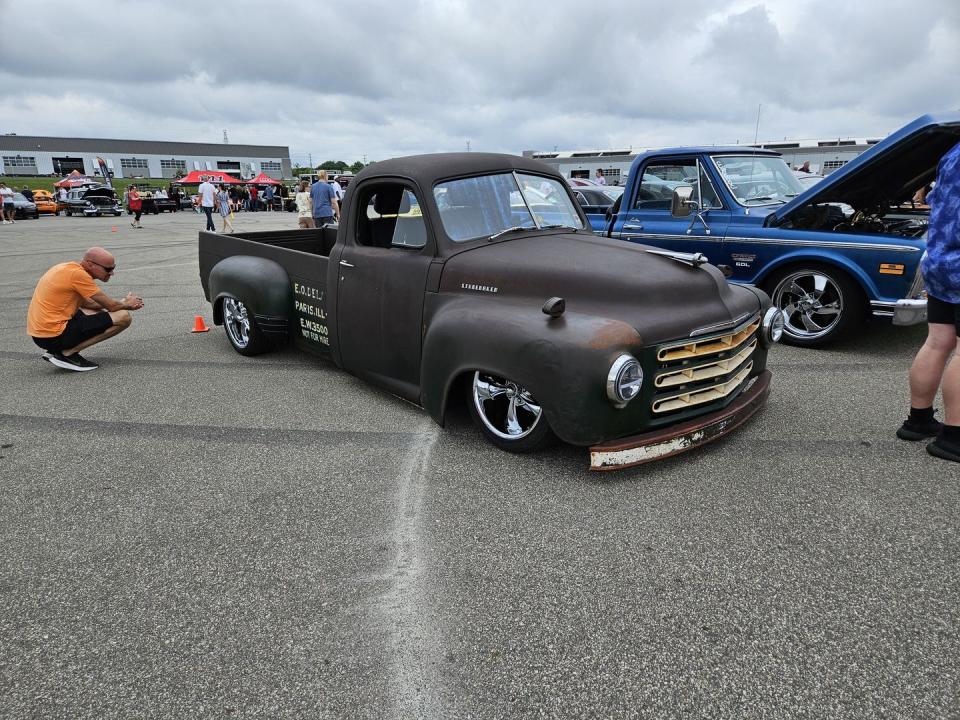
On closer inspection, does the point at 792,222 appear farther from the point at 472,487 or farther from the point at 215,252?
the point at 215,252

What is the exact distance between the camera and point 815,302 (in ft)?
19.4

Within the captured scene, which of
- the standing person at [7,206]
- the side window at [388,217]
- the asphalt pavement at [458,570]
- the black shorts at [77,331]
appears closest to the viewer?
the asphalt pavement at [458,570]

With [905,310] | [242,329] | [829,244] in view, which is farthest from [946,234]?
[242,329]

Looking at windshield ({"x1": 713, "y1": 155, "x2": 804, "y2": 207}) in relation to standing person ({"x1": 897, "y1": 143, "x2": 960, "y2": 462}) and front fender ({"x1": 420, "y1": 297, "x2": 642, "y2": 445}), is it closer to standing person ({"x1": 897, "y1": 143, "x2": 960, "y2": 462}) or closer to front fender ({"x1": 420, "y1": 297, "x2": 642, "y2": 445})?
standing person ({"x1": 897, "y1": 143, "x2": 960, "y2": 462})

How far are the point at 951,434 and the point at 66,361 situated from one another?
6715 millimetres

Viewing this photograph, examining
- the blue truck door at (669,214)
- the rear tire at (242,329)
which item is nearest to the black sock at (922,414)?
the blue truck door at (669,214)

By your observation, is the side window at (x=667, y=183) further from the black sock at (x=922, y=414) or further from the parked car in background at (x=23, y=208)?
the parked car in background at (x=23, y=208)

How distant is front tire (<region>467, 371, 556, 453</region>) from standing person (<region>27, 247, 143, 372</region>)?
3783 millimetres

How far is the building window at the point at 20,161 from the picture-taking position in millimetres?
89312

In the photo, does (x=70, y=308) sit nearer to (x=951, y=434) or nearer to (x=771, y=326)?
(x=771, y=326)

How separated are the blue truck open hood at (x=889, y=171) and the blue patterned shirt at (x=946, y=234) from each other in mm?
1913

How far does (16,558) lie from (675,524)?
3.03 m

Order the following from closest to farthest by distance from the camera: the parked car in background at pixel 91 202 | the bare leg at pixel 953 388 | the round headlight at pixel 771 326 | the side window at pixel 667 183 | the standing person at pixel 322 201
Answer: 1. the bare leg at pixel 953 388
2. the round headlight at pixel 771 326
3. the side window at pixel 667 183
4. the standing person at pixel 322 201
5. the parked car in background at pixel 91 202

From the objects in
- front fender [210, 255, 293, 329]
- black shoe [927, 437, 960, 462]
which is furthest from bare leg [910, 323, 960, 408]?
front fender [210, 255, 293, 329]
